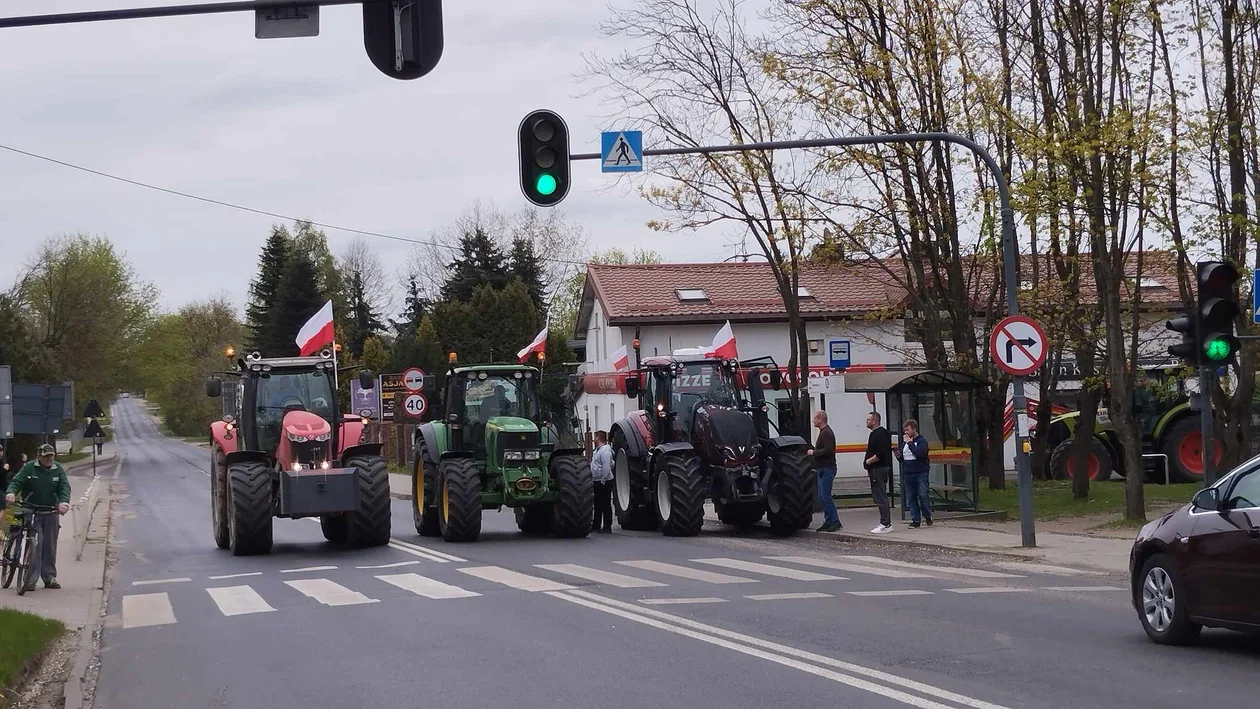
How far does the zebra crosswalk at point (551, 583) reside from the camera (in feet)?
45.7

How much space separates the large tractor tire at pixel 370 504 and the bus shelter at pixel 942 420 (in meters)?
8.20

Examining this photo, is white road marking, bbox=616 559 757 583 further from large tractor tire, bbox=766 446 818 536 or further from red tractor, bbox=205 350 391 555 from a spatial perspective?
red tractor, bbox=205 350 391 555

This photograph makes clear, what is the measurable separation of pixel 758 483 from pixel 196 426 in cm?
11705

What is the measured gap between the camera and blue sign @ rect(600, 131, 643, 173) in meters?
16.3

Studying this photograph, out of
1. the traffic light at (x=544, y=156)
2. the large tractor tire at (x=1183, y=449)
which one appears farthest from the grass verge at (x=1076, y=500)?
the traffic light at (x=544, y=156)

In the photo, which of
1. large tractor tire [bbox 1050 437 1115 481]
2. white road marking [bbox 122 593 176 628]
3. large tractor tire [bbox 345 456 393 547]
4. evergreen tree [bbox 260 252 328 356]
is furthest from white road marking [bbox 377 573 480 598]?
evergreen tree [bbox 260 252 328 356]

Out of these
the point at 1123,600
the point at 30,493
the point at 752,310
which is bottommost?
the point at 1123,600

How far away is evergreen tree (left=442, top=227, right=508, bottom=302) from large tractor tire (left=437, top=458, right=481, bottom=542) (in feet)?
190

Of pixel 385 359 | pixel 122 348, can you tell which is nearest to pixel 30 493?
pixel 385 359

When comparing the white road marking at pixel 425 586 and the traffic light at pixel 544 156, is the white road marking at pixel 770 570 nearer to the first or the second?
the white road marking at pixel 425 586

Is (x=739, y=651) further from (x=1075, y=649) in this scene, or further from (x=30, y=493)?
(x=30, y=493)

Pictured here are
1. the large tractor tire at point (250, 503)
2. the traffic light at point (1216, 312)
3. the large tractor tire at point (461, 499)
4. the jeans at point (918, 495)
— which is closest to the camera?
the traffic light at point (1216, 312)

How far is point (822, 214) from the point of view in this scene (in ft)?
88.8

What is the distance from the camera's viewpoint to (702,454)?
73.6 feet
